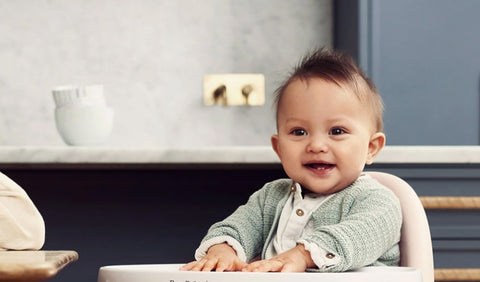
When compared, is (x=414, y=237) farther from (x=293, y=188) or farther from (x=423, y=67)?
(x=423, y=67)

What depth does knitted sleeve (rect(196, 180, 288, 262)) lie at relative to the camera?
1.21m

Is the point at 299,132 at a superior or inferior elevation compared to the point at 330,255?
superior

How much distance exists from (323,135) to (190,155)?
2.16 ft

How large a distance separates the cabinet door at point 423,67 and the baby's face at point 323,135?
1.02 metres

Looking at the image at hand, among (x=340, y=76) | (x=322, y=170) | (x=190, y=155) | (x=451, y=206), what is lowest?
(x=451, y=206)

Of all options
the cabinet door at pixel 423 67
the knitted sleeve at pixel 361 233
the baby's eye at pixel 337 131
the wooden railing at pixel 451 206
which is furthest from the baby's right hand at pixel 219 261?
the cabinet door at pixel 423 67

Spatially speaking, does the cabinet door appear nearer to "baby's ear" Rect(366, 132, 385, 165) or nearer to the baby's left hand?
"baby's ear" Rect(366, 132, 385, 165)

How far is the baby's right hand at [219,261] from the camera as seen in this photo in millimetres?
1040

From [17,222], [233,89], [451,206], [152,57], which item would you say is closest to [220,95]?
[233,89]

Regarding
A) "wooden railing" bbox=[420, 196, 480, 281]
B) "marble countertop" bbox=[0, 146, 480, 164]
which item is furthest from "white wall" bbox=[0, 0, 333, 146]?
"wooden railing" bbox=[420, 196, 480, 281]

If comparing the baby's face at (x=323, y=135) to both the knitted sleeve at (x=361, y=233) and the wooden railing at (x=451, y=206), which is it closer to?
the knitted sleeve at (x=361, y=233)

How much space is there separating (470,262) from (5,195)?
1.29 m

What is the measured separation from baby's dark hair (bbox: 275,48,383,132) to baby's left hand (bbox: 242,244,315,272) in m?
0.29

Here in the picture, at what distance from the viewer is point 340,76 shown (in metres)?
1.22
